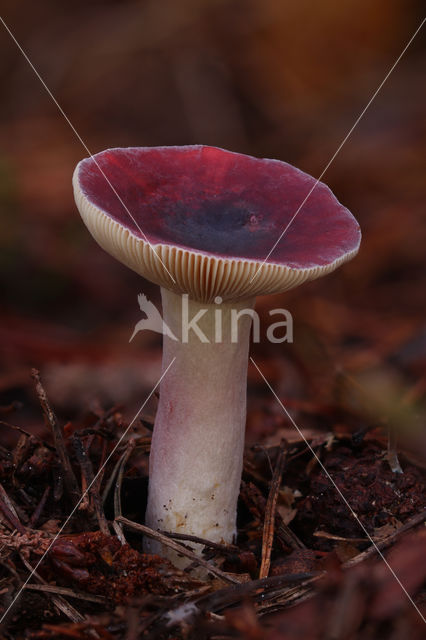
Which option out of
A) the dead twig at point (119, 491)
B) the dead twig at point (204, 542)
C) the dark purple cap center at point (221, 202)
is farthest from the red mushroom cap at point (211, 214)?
the dead twig at point (204, 542)

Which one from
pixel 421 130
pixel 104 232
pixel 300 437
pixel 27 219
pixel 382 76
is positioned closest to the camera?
pixel 104 232

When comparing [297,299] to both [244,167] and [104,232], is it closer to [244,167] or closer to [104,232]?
[244,167]

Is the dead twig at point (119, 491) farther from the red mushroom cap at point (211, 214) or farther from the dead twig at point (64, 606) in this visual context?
the red mushroom cap at point (211, 214)

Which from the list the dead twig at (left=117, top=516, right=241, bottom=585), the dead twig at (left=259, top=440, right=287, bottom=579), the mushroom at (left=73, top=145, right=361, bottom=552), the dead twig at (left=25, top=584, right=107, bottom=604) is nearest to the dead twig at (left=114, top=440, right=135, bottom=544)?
the dead twig at (left=117, top=516, right=241, bottom=585)

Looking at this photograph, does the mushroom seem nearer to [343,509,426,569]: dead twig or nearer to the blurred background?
[343,509,426,569]: dead twig

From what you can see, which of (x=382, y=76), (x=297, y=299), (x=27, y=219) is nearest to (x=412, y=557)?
(x=297, y=299)

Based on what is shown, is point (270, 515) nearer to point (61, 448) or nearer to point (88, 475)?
point (88, 475)
